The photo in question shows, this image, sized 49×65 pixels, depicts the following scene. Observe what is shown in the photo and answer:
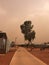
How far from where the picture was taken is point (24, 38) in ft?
403

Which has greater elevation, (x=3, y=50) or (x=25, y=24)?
(x=25, y=24)

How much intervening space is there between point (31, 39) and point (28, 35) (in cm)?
244

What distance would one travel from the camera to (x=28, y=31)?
122125mm

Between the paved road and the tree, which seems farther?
the tree

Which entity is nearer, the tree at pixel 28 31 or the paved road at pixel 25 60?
the paved road at pixel 25 60

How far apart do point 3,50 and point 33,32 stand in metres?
62.6

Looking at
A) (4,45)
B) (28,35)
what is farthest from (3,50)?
(28,35)

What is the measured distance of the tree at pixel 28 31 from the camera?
394ft

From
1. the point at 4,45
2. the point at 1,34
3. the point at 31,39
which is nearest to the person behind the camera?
the point at 4,45

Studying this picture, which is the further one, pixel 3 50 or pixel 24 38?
pixel 24 38

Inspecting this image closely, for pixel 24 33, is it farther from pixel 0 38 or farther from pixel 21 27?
pixel 0 38

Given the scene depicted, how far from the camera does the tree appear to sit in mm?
120069

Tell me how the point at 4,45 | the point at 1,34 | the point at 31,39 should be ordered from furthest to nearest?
the point at 31,39
the point at 1,34
the point at 4,45

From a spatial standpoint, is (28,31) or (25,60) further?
(28,31)
